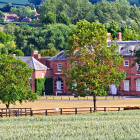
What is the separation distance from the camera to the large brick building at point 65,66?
9744cm

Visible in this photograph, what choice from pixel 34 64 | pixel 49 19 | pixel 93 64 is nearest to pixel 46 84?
pixel 34 64

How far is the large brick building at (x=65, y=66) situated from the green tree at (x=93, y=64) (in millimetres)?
27180

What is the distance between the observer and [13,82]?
68312mm

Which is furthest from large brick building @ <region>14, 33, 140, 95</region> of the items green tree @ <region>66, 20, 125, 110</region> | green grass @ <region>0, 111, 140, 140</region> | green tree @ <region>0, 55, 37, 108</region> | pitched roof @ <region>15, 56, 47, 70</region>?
green grass @ <region>0, 111, 140, 140</region>

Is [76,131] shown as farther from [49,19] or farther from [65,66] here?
[49,19]

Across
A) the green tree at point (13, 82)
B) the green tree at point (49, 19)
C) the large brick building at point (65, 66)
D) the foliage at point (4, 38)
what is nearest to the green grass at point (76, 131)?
the green tree at point (13, 82)

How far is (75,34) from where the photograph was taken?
2781 inches

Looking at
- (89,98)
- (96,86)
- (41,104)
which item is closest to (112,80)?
(96,86)

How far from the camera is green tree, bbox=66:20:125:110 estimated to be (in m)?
68.3

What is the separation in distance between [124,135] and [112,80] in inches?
1218

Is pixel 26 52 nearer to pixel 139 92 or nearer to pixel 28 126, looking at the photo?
pixel 139 92

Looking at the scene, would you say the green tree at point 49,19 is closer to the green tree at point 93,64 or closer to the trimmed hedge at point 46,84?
the trimmed hedge at point 46,84

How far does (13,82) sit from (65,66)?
3663 cm

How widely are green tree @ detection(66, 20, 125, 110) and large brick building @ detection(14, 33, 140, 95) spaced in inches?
1070
